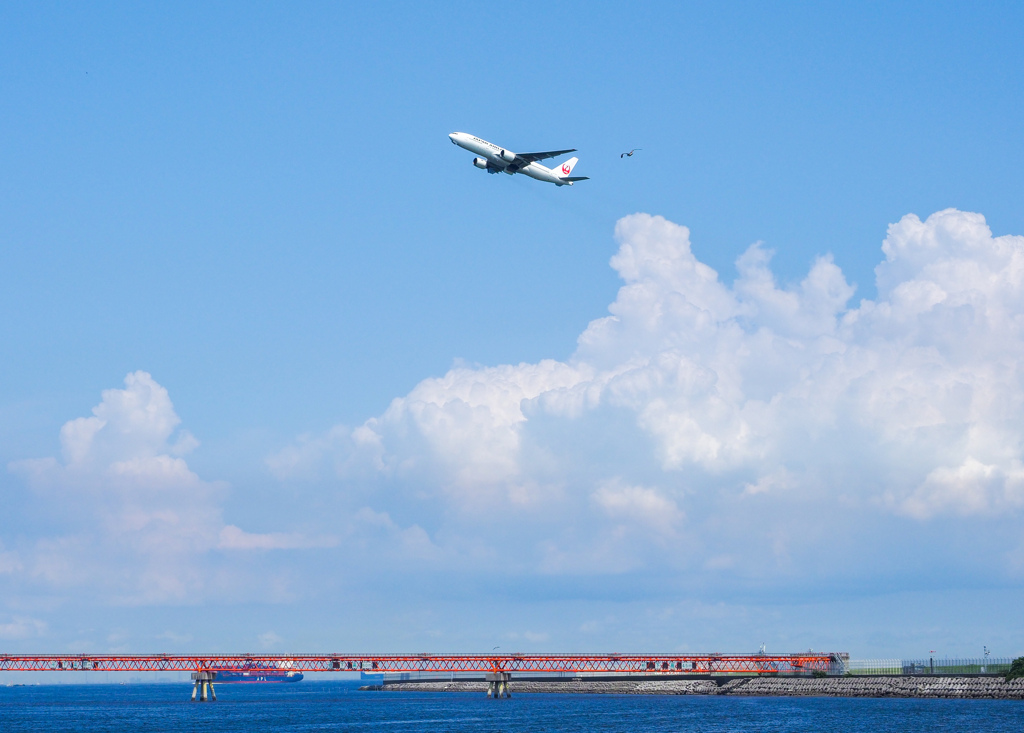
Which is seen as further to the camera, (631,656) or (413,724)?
(631,656)

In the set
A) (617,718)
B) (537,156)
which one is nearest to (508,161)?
(537,156)

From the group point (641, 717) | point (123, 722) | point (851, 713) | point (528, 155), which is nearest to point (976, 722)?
point (851, 713)

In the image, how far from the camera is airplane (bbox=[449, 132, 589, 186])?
130000mm

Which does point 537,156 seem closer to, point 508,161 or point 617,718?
point 508,161

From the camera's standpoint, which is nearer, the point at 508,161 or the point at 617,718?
the point at 508,161

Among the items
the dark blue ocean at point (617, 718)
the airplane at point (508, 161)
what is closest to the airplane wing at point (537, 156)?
the airplane at point (508, 161)

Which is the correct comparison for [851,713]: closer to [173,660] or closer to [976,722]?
[976,722]

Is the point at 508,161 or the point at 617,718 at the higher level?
the point at 508,161

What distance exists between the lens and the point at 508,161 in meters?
130

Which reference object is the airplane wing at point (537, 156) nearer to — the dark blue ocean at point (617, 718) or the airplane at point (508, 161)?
the airplane at point (508, 161)

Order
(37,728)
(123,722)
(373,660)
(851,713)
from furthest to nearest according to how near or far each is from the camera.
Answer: (373,660), (123,722), (37,728), (851,713)

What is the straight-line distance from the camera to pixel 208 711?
197250 mm

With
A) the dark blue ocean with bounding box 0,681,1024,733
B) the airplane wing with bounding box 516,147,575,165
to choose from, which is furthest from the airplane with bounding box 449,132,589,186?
the dark blue ocean with bounding box 0,681,1024,733

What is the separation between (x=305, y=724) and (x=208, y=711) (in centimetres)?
4711
